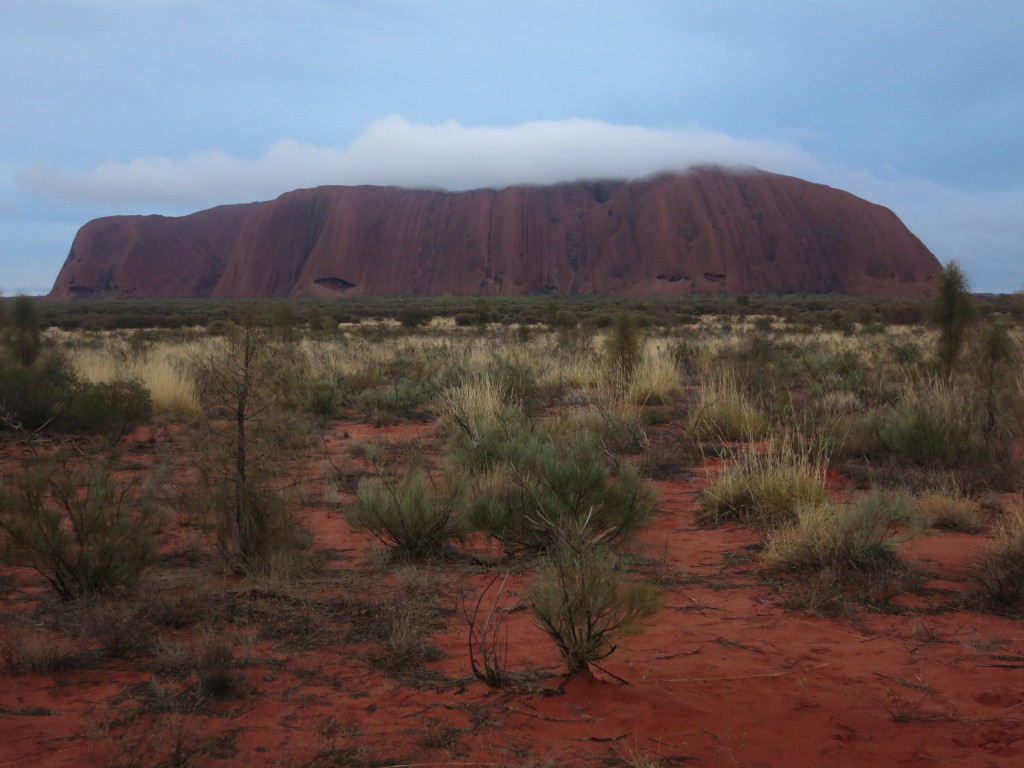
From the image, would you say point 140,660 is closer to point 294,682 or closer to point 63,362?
point 294,682

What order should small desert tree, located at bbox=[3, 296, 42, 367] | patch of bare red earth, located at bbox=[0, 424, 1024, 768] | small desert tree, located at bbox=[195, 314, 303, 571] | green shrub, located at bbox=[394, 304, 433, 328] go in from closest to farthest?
patch of bare red earth, located at bbox=[0, 424, 1024, 768], small desert tree, located at bbox=[195, 314, 303, 571], small desert tree, located at bbox=[3, 296, 42, 367], green shrub, located at bbox=[394, 304, 433, 328]

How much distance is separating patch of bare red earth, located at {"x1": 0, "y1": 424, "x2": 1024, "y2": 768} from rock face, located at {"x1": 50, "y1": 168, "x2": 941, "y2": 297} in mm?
76113

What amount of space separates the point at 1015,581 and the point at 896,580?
1.91 ft

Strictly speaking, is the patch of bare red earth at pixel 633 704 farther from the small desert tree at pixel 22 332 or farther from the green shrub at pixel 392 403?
the small desert tree at pixel 22 332

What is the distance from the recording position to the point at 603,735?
2.85 metres

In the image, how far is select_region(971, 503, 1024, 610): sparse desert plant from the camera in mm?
4148

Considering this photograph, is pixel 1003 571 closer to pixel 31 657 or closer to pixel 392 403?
pixel 31 657

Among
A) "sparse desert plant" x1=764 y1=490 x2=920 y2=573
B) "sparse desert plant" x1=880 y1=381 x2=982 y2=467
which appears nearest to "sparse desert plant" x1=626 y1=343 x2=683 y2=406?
"sparse desert plant" x1=880 y1=381 x2=982 y2=467

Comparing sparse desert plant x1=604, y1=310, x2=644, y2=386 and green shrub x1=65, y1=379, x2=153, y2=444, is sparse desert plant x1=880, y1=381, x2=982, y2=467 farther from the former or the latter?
green shrub x1=65, y1=379, x2=153, y2=444

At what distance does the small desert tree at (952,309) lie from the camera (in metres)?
10.3

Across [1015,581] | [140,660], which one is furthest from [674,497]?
[140,660]

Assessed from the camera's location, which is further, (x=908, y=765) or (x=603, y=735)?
(x=603, y=735)

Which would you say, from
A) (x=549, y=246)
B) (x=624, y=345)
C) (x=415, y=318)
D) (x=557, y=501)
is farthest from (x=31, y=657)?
(x=549, y=246)

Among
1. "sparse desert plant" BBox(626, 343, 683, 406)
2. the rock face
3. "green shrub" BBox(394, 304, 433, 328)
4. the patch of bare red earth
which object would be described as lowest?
the patch of bare red earth
